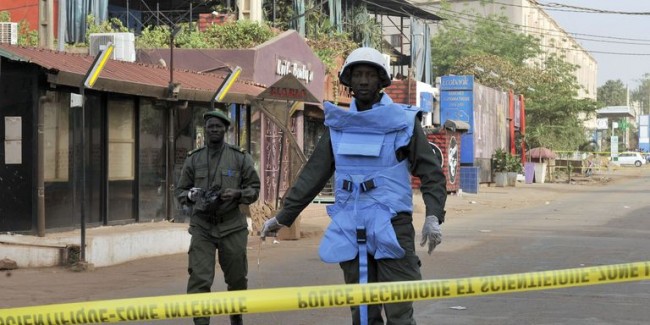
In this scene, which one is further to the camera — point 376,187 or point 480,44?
point 480,44

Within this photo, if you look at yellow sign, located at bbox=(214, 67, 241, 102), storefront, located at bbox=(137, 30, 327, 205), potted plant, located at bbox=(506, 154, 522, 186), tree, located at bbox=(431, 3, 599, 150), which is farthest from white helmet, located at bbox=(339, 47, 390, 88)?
tree, located at bbox=(431, 3, 599, 150)

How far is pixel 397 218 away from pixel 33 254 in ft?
27.0

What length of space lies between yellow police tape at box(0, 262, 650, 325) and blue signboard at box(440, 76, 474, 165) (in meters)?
37.7

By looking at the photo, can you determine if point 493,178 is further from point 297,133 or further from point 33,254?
point 33,254

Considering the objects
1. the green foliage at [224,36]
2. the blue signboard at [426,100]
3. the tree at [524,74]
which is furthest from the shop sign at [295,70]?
the tree at [524,74]

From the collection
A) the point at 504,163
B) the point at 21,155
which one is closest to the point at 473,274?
the point at 21,155

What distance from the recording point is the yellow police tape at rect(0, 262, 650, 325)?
4457mm

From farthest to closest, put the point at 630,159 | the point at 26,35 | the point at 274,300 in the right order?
1. the point at 630,159
2. the point at 26,35
3. the point at 274,300

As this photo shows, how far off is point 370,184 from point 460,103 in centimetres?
3806

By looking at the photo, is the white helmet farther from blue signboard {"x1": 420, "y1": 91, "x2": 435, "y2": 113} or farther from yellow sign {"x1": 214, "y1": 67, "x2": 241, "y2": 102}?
blue signboard {"x1": 420, "y1": 91, "x2": 435, "y2": 113}

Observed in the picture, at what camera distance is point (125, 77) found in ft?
47.8

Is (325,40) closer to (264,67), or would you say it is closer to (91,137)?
(264,67)

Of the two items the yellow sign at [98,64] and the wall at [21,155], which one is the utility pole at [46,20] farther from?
A: the yellow sign at [98,64]

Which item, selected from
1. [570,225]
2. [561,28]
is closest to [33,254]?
[570,225]
